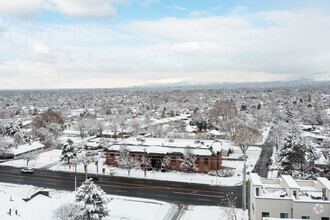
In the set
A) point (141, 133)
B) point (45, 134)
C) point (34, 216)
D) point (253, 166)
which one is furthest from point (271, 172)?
point (45, 134)

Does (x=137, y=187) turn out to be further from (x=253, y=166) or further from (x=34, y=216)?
(x=253, y=166)

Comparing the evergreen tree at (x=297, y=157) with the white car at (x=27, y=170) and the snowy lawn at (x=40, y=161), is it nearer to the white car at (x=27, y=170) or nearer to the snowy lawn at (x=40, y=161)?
the white car at (x=27, y=170)

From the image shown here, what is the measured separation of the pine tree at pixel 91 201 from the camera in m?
26.7

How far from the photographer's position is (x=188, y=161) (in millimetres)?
45750

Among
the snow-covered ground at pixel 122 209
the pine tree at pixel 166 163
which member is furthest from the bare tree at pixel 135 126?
the snow-covered ground at pixel 122 209

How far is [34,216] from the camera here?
90.8 ft

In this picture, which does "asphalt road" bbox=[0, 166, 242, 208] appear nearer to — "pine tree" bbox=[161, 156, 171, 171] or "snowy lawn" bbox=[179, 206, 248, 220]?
"snowy lawn" bbox=[179, 206, 248, 220]

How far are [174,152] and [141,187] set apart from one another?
34.6 ft

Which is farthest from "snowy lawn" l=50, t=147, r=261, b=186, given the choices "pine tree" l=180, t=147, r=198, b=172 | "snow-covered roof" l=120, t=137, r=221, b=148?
"snow-covered roof" l=120, t=137, r=221, b=148

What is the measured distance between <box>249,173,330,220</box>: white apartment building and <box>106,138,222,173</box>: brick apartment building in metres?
23.0

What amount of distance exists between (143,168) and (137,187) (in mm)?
8441

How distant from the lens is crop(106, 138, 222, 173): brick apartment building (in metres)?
47.1

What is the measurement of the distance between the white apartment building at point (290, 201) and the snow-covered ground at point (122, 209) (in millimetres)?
8025

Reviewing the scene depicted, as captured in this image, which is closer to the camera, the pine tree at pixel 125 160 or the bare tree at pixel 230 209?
the bare tree at pixel 230 209
